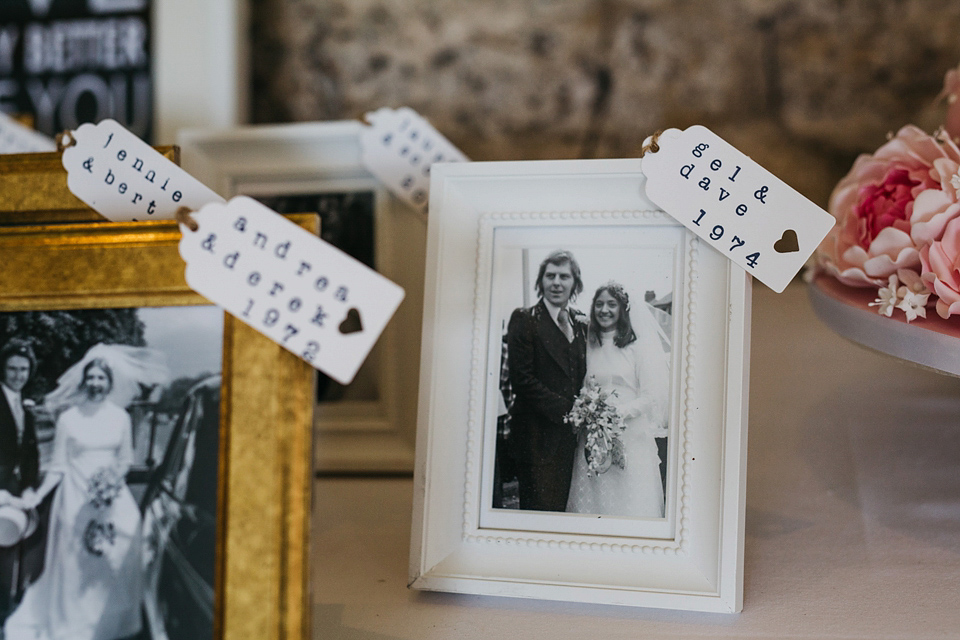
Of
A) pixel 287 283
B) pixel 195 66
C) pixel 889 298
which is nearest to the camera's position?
pixel 287 283

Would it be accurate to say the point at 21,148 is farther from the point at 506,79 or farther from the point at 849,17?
the point at 849,17

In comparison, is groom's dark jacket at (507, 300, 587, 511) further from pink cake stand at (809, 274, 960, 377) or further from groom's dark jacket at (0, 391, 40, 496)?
groom's dark jacket at (0, 391, 40, 496)

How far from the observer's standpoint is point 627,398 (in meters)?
0.54

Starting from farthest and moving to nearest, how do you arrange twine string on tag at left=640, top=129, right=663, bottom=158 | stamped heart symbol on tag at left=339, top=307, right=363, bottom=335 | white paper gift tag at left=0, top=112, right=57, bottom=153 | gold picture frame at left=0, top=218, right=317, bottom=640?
white paper gift tag at left=0, top=112, right=57, bottom=153 → stamped heart symbol on tag at left=339, top=307, right=363, bottom=335 → twine string on tag at left=640, top=129, right=663, bottom=158 → gold picture frame at left=0, top=218, right=317, bottom=640

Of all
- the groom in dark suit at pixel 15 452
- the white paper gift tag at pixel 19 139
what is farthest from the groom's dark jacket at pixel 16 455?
the white paper gift tag at pixel 19 139

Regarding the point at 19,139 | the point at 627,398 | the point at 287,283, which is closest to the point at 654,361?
the point at 627,398

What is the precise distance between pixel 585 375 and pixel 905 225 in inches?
11.5

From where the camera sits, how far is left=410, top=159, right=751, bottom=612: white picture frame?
1.68 feet

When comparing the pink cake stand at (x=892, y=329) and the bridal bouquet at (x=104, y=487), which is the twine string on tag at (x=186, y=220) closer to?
the bridal bouquet at (x=104, y=487)

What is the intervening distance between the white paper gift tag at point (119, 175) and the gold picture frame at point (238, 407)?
60 mm

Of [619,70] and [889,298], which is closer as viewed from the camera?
[889,298]

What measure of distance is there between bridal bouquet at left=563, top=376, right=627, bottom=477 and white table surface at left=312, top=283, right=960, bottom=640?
0.11 meters

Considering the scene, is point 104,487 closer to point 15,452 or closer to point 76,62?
point 15,452

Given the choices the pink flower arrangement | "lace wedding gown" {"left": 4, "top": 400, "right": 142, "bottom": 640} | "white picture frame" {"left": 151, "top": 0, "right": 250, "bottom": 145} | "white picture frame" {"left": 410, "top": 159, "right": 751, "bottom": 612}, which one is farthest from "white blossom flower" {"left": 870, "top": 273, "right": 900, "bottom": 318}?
"white picture frame" {"left": 151, "top": 0, "right": 250, "bottom": 145}
